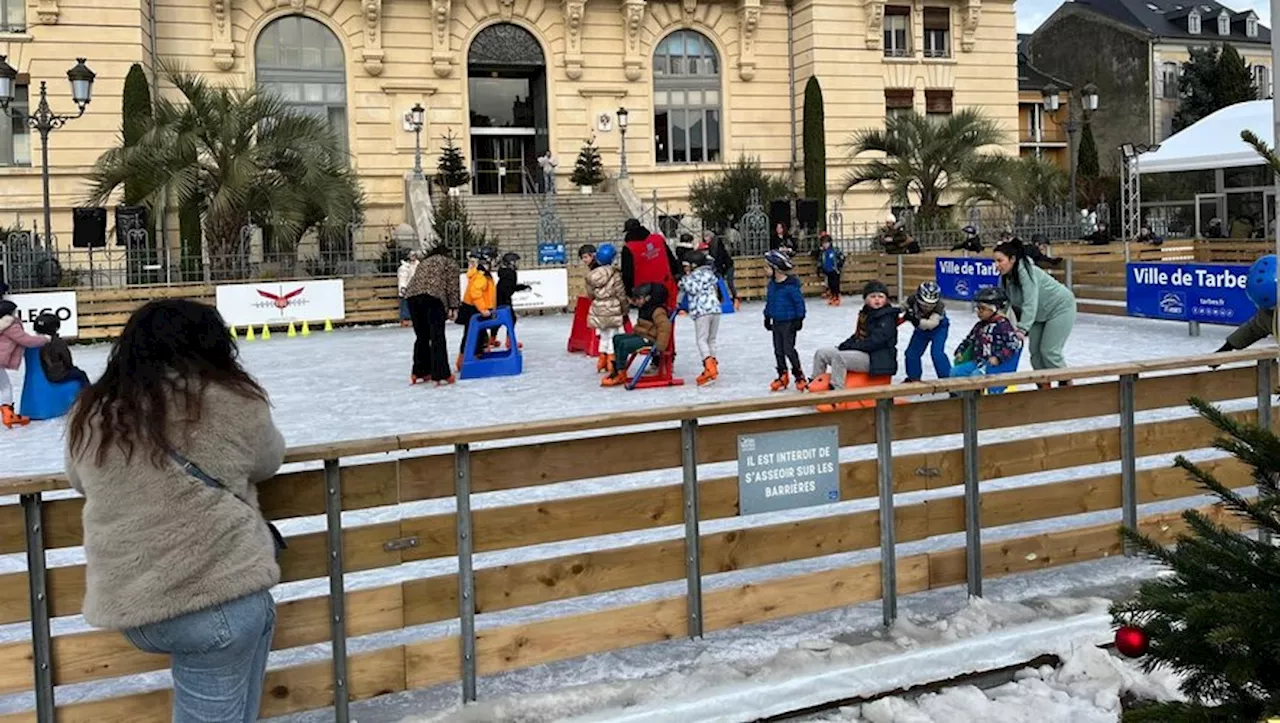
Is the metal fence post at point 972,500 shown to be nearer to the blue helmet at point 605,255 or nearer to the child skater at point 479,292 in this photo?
the blue helmet at point 605,255

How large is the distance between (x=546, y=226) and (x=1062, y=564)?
22700mm

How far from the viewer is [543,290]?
77.9 feet

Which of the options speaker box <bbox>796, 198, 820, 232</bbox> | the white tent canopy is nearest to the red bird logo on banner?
speaker box <bbox>796, 198, 820, 232</bbox>

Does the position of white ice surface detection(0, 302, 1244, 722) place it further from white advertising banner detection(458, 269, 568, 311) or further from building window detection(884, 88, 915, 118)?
building window detection(884, 88, 915, 118)

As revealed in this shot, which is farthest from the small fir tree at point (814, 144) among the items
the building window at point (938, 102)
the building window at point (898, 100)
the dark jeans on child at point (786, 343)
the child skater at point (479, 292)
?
the dark jeans on child at point (786, 343)

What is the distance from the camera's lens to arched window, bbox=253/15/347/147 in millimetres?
33969

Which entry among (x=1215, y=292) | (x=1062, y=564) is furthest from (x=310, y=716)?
(x=1215, y=292)

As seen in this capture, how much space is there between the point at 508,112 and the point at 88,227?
54.3 feet

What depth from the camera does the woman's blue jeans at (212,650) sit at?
315 cm

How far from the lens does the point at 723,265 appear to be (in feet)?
75.0

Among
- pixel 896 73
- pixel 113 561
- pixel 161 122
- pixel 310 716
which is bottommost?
pixel 310 716

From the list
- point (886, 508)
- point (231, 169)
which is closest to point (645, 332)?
point (886, 508)

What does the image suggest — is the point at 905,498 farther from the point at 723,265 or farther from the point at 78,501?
the point at 723,265

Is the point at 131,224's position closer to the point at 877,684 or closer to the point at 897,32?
the point at 877,684
